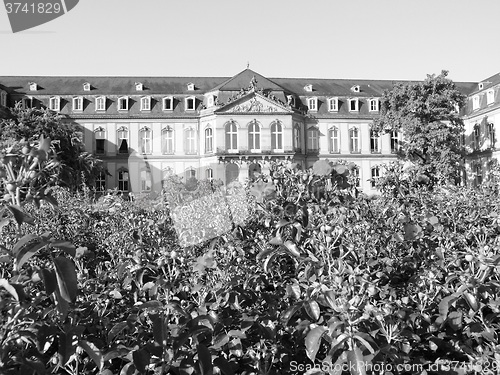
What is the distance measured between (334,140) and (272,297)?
38151 mm

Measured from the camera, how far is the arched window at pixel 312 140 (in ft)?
130

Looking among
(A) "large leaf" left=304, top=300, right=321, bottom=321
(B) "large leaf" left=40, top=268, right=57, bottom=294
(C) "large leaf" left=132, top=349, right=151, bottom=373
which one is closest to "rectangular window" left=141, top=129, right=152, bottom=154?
(A) "large leaf" left=304, top=300, right=321, bottom=321

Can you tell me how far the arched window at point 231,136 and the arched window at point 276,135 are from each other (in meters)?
2.98

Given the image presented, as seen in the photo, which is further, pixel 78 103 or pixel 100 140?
pixel 100 140

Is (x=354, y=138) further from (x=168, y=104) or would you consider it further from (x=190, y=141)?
(x=168, y=104)

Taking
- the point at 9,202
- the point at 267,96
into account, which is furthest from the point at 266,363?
the point at 267,96

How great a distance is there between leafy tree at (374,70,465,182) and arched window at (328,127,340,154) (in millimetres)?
9755

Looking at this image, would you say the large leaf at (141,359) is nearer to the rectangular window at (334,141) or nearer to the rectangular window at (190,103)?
the rectangular window at (190,103)

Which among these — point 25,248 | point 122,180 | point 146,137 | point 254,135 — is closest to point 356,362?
point 25,248

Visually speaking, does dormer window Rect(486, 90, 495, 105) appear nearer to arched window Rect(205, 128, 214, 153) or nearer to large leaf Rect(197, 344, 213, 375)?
arched window Rect(205, 128, 214, 153)

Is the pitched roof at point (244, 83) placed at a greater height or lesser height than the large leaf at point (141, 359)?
greater

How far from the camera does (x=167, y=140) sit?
39125mm

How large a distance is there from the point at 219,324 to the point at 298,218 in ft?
3.72

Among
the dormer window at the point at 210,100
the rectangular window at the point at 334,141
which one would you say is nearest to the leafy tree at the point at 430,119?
the rectangular window at the point at 334,141
